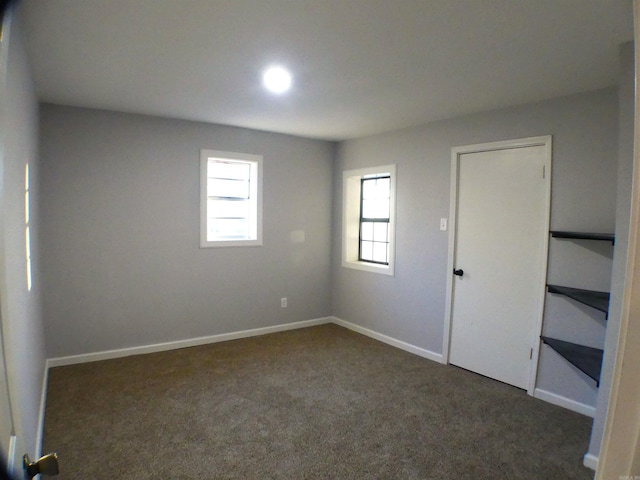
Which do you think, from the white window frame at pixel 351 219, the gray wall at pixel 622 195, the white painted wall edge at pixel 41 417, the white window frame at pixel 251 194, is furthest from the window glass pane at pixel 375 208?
the white painted wall edge at pixel 41 417

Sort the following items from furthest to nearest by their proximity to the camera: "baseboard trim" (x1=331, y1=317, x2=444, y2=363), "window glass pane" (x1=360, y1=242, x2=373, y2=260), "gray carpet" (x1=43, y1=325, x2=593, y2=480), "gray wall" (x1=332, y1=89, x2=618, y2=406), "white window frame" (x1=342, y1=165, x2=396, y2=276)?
"window glass pane" (x1=360, y1=242, x2=373, y2=260) → "white window frame" (x1=342, y1=165, x2=396, y2=276) → "baseboard trim" (x1=331, y1=317, x2=444, y2=363) → "gray wall" (x1=332, y1=89, x2=618, y2=406) → "gray carpet" (x1=43, y1=325, x2=593, y2=480)

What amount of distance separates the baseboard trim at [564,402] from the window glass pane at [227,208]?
135 inches

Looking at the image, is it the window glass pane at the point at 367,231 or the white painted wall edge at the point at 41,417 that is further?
the window glass pane at the point at 367,231

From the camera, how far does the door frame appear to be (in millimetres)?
2963

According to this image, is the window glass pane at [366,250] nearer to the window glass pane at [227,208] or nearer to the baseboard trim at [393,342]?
the baseboard trim at [393,342]

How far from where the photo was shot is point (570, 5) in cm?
167

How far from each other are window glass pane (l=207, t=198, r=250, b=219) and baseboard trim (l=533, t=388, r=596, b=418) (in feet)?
11.2

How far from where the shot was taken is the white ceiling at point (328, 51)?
1755 mm

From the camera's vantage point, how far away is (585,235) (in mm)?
2541

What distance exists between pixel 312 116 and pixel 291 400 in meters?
2.58

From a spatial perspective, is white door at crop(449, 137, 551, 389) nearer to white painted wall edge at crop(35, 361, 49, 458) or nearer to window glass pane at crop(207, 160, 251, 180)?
window glass pane at crop(207, 160, 251, 180)

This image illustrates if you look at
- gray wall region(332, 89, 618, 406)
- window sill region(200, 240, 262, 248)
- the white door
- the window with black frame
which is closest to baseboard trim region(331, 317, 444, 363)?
gray wall region(332, 89, 618, 406)

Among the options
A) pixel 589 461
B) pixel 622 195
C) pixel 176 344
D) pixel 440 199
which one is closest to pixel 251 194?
pixel 176 344

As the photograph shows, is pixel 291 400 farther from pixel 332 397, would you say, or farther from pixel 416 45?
pixel 416 45
